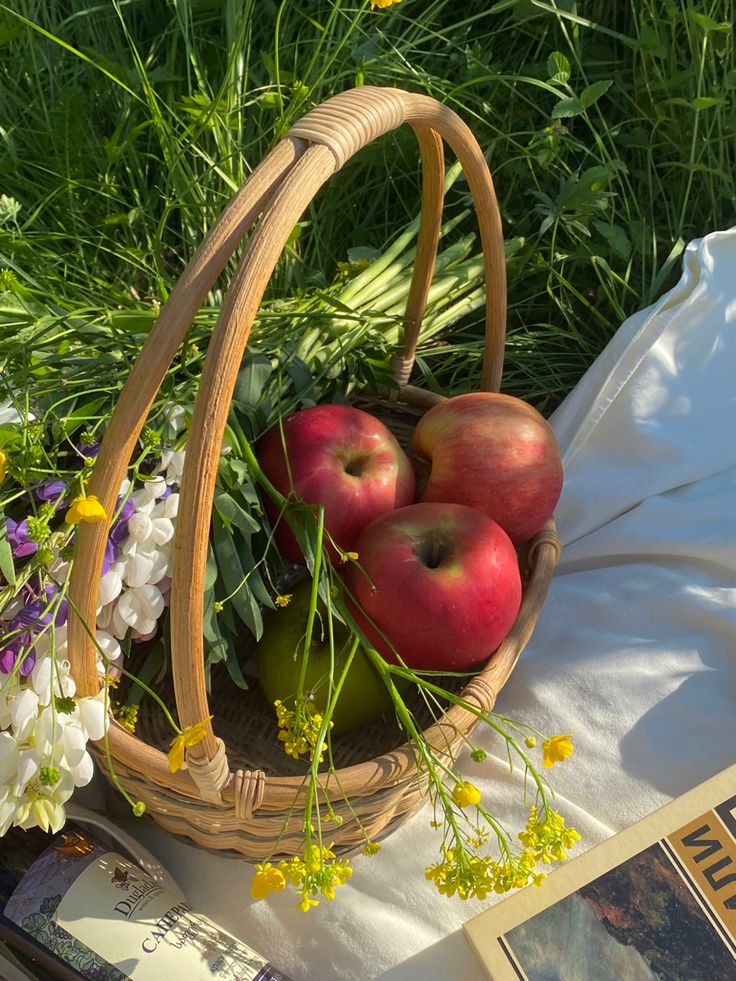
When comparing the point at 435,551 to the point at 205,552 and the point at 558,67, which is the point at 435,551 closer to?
the point at 205,552

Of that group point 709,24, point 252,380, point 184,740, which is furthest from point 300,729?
point 709,24

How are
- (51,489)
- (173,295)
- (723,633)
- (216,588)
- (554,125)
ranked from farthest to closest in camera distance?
(554,125), (723,633), (216,588), (51,489), (173,295)

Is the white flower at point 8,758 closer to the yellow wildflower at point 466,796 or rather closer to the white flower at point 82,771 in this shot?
the white flower at point 82,771

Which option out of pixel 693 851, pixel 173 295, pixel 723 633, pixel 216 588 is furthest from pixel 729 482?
pixel 173 295

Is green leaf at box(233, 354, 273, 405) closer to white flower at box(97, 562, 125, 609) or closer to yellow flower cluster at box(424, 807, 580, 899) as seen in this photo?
white flower at box(97, 562, 125, 609)

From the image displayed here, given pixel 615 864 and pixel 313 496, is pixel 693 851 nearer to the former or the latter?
pixel 615 864

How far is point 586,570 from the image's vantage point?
990 millimetres

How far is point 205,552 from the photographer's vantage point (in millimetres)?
565

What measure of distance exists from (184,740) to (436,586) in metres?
0.24

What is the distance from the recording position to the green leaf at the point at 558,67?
1.05m

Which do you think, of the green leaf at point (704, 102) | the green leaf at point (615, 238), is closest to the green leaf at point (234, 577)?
the green leaf at point (615, 238)

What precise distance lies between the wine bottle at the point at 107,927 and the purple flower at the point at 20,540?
26cm

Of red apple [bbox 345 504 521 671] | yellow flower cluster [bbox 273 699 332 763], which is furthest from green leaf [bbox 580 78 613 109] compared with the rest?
yellow flower cluster [bbox 273 699 332 763]

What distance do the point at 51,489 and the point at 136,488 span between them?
0.44 feet
